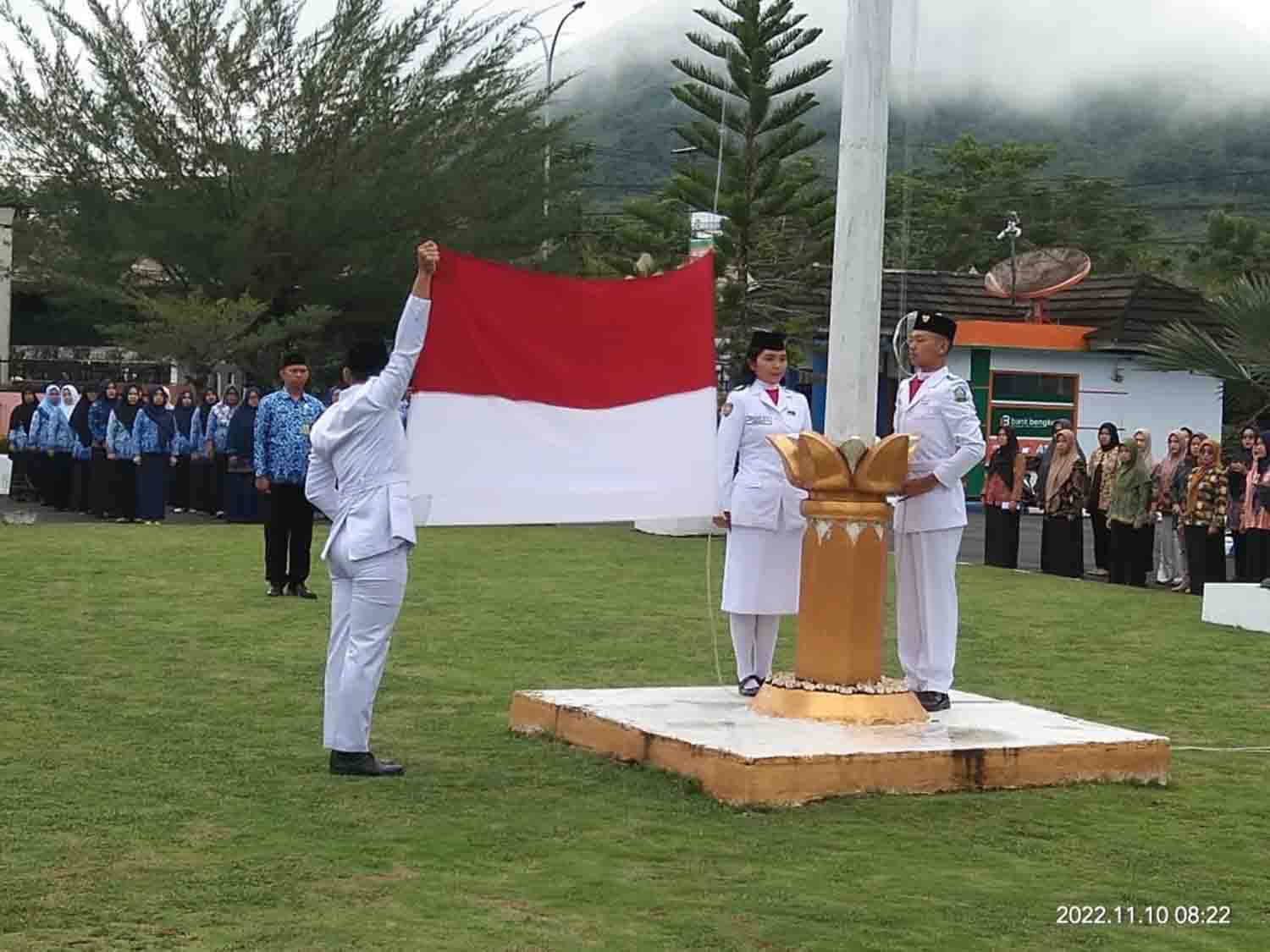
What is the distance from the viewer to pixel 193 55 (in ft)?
101

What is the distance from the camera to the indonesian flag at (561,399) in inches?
311

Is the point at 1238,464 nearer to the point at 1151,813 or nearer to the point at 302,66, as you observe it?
the point at 1151,813

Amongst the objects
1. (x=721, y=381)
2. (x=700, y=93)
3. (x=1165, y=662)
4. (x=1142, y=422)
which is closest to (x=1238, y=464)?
(x=1165, y=662)

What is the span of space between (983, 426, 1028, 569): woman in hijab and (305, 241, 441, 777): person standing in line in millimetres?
13321

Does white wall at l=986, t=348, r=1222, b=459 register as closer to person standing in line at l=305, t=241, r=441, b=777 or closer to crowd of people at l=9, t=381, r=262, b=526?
crowd of people at l=9, t=381, r=262, b=526

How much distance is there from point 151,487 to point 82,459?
189 centimetres

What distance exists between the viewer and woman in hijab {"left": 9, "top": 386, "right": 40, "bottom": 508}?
2625 centimetres

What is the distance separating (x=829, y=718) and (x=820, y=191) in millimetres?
23729

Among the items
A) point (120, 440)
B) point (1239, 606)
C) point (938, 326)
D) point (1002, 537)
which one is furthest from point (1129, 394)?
point (938, 326)

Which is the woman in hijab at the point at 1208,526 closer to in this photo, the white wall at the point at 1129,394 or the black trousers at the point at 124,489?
the black trousers at the point at 124,489

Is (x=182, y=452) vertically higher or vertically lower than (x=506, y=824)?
higher

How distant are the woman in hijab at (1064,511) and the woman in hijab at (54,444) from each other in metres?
12.3

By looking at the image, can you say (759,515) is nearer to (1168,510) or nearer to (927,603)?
(927,603)

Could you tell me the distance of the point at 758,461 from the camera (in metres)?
8.84
